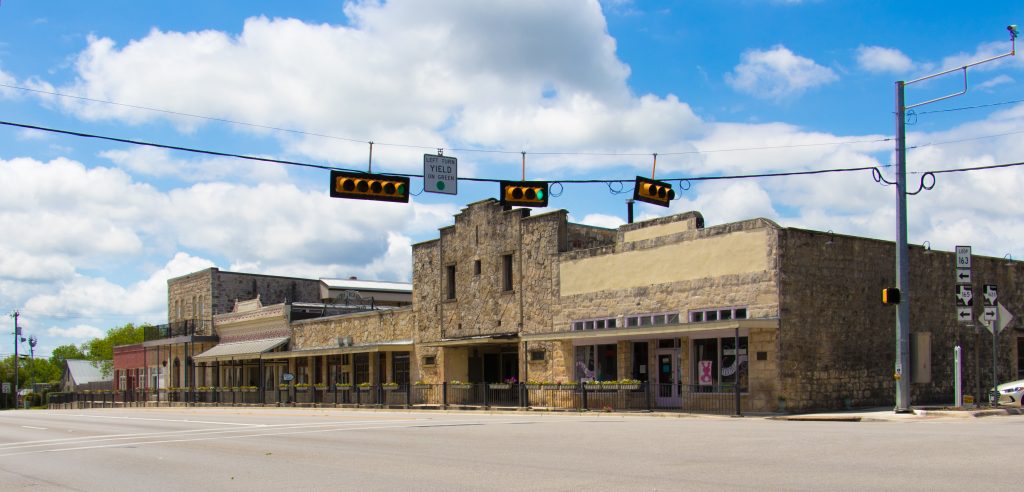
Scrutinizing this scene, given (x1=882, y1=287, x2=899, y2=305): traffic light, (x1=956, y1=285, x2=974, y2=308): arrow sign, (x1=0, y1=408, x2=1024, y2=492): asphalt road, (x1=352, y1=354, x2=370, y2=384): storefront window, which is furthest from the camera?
(x1=352, y1=354, x2=370, y2=384): storefront window

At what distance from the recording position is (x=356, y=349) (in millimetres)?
42938

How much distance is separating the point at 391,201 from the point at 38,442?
9932mm

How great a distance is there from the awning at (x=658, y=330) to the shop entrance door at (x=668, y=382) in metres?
1.15

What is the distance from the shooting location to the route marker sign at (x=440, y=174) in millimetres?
20891

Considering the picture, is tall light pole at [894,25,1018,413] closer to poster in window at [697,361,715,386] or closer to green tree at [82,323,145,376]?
poster in window at [697,361,715,386]

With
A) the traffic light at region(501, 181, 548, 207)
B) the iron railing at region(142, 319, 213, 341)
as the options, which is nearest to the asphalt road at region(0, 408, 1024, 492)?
the traffic light at region(501, 181, 548, 207)

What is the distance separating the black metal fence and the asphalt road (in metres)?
7.46

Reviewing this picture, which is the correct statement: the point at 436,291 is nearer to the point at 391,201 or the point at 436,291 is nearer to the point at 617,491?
the point at 391,201

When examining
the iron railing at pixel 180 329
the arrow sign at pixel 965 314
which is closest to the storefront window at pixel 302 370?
the iron railing at pixel 180 329

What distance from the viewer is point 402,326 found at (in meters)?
43.4

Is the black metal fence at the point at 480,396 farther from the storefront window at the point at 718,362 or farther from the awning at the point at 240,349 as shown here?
the awning at the point at 240,349

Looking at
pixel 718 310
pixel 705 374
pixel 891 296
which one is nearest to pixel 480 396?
pixel 705 374

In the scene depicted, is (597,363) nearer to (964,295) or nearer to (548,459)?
(964,295)

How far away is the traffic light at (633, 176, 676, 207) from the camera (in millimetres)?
22141
